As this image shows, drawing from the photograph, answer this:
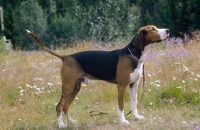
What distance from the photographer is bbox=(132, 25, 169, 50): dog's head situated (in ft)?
23.8

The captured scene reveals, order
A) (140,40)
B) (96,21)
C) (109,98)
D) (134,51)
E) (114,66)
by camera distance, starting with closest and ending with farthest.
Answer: (140,40)
(134,51)
(114,66)
(109,98)
(96,21)

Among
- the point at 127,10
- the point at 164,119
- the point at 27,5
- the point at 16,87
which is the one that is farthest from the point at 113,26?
the point at 164,119

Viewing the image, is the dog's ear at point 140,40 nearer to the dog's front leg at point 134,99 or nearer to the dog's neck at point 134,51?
the dog's neck at point 134,51

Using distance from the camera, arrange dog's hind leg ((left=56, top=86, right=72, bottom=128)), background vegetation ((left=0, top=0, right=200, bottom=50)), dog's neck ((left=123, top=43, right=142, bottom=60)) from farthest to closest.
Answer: background vegetation ((left=0, top=0, right=200, bottom=50)) → dog's hind leg ((left=56, top=86, right=72, bottom=128)) → dog's neck ((left=123, top=43, right=142, bottom=60))

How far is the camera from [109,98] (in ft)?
31.3

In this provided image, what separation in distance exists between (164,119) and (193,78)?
232cm

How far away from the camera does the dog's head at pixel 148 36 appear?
286 inches

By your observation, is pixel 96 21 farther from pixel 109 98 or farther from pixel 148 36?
pixel 148 36

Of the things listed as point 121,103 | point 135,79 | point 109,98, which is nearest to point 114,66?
point 135,79

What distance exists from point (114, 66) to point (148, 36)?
757 mm

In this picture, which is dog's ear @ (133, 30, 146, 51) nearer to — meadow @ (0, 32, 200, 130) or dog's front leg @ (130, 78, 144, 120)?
dog's front leg @ (130, 78, 144, 120)

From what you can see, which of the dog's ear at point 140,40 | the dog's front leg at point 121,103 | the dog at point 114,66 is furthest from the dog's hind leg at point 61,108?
the dog's ear at point 140,40

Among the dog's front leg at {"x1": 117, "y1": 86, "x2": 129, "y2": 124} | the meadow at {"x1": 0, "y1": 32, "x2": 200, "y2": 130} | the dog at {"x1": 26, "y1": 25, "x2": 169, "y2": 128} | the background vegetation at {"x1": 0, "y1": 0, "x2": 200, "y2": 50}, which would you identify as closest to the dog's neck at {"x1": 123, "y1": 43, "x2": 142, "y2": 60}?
the dog at {"x1": 26, "y1": 25, "x2": 169, "y2": 128}

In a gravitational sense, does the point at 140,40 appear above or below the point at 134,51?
above
